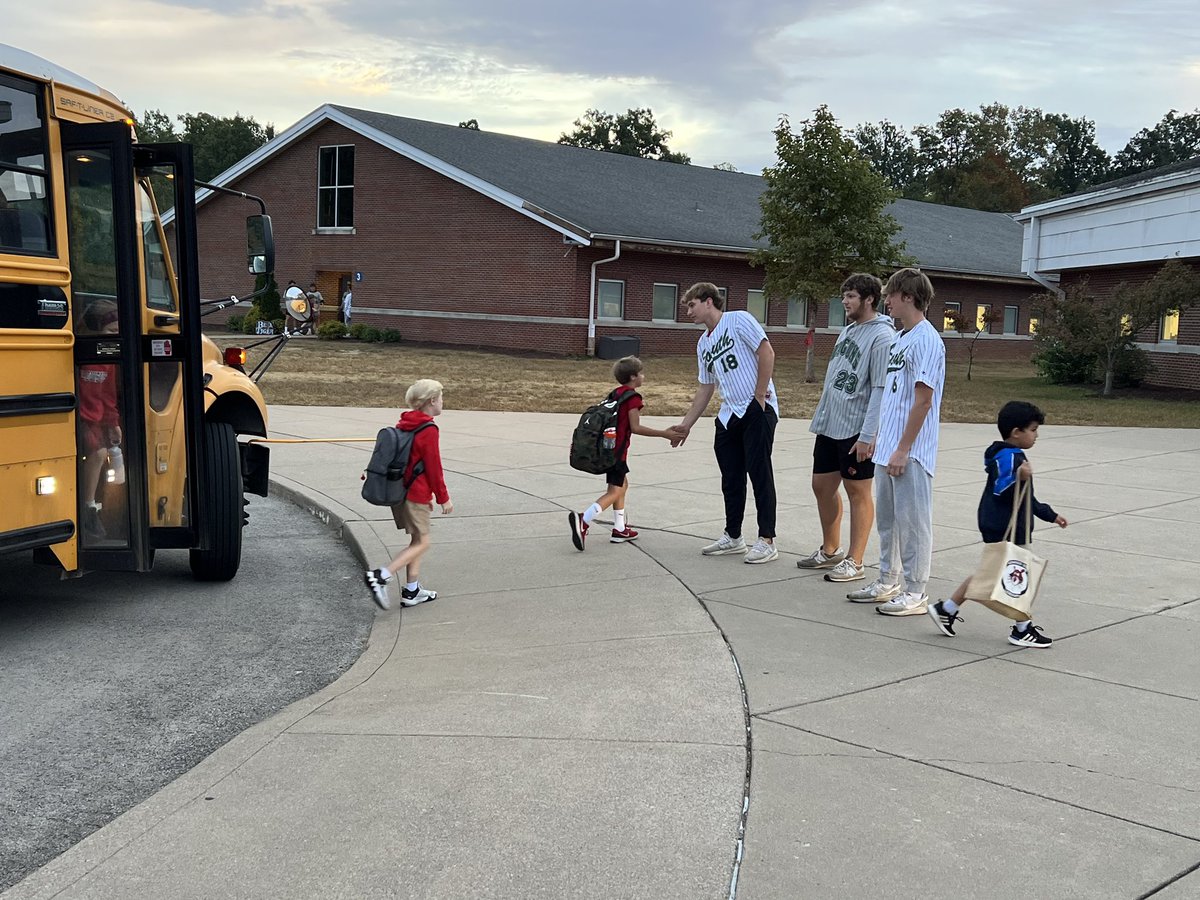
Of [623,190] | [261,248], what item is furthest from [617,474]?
[623,190]

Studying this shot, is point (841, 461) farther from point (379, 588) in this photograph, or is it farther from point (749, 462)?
point (379, 588)

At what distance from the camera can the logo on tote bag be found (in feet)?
18.1

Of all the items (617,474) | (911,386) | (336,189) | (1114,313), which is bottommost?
(617,474)

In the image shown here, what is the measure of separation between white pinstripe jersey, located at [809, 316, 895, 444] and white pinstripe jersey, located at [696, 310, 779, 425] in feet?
1.59

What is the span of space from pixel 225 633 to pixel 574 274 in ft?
90.8

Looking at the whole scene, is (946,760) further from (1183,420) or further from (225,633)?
(1183,420)

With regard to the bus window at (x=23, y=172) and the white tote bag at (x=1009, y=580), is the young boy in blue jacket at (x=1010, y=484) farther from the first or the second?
the bus window at (x=23, y=172)

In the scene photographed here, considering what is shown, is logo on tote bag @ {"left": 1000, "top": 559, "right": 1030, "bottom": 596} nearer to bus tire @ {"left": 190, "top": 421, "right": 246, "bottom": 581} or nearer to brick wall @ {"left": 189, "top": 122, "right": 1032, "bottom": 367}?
bus tire @ {"left": 190, "top": 421, "right": 246, "bottom": 581}

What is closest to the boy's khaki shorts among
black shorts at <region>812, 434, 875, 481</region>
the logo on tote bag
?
black shorts at <region>812, 434, 875, 481</region>

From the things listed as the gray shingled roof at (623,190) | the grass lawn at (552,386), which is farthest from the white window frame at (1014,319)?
the grass lawn at (552,386)

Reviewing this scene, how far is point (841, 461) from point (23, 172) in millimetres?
4657

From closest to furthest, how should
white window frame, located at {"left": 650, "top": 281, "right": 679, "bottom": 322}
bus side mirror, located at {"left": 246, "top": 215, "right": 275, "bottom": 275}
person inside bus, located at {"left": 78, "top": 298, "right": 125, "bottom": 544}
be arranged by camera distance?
person inside bus, located at {"left": 78, "top": 298, "right": 125, "bottom": 544}, bus side mirror, located at {"left": 246, "top": 215, "right": 275, "bottom": 275}, white window frame, located at {"left": 650, "top": 281, "right": 679, "bottom": 322}

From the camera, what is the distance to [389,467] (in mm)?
6465

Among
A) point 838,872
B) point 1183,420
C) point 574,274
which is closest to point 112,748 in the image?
point 838,872
